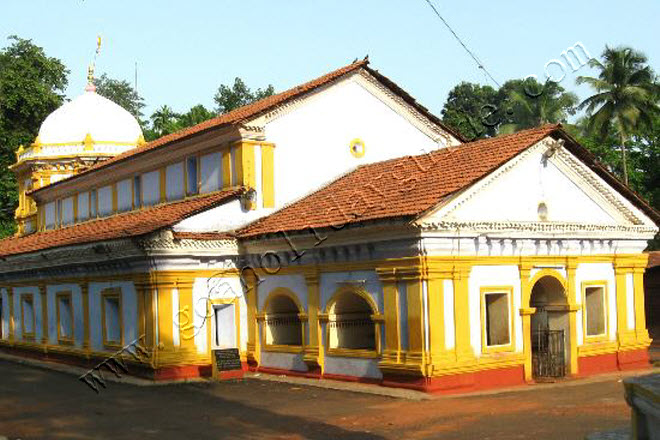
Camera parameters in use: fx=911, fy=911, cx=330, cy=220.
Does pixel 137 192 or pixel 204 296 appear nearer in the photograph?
pixel 204 296

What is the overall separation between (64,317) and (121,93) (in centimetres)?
6367

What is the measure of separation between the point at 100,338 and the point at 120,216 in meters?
5.38

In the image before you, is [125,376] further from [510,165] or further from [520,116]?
[520,116]

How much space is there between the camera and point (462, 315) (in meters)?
19.1

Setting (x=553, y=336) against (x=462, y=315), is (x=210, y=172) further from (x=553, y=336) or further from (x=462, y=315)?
(x=553, y=336)

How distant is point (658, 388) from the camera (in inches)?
310

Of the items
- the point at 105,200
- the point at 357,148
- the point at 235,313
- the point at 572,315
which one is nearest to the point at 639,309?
the point at 572,315

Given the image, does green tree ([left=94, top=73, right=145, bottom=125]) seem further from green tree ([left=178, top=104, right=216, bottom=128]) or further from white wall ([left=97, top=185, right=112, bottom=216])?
white wall ([left=97, top=185, right=112, bottom=216])

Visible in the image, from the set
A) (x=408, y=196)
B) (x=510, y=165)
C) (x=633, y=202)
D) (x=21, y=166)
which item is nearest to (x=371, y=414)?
(x=408, y=196)

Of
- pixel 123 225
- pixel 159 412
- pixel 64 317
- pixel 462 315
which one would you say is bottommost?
pixel 159 412

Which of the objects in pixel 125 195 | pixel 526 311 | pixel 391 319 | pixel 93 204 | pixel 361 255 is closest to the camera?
pixel 391 319

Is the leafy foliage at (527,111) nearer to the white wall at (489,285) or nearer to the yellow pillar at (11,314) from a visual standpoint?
the yellow pillar at (11,314)

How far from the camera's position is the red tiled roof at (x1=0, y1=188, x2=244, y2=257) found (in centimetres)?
2294

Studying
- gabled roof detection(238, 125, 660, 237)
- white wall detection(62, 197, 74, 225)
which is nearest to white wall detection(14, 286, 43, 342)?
white wall detection(62, 197, 74, 225)
